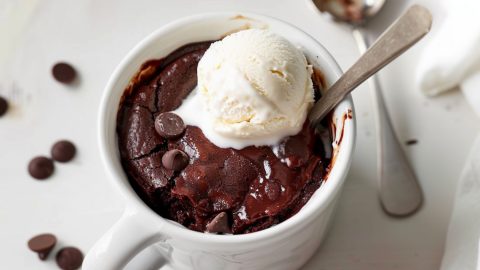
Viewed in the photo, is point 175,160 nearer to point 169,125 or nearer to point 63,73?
point 169,125

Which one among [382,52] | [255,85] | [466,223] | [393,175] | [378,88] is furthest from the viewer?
[378,88]

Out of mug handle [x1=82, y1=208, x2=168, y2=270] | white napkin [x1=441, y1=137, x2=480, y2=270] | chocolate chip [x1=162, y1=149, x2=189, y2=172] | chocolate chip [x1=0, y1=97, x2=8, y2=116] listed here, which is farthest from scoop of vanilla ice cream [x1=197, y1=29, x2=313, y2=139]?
chocolate chip [x1=0, y1=97, x2=8, y2=116]

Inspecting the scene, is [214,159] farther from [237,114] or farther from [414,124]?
[414,124]

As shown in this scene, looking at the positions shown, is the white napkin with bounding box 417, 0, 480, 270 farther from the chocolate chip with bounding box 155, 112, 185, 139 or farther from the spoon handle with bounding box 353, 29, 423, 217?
the chocolate chip with bounding box 155, 112, 185, 139

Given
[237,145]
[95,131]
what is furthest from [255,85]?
[95,131]

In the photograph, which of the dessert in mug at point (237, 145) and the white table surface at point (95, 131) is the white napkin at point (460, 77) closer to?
the white table surface at point (95, 131)

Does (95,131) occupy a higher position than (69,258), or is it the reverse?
(95,131)

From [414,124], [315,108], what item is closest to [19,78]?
[315,108]
